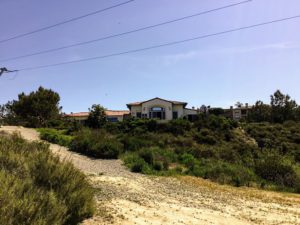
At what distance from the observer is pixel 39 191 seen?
534 cm

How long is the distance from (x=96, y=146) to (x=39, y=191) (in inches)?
654

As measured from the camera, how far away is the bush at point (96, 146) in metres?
21.4

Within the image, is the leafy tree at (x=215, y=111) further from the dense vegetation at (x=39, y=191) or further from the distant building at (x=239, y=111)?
the dense vegetation at (x=39, y=191)

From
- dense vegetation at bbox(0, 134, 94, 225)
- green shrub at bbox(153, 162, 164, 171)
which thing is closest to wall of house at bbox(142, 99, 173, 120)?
green shrub at bbox(153, 162, 164, 171)

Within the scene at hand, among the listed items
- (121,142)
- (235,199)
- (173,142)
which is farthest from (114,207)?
(173,142)

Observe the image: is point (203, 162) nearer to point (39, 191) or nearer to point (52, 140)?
point (52, 140)

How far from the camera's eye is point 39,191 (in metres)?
5.34

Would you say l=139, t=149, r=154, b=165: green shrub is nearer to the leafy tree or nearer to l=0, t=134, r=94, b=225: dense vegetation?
l=0, t=134, r=94, b=225: dense vegetation

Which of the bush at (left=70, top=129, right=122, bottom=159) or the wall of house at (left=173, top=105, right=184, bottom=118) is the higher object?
the wall of house at (left=173, top=105, right=184, bottom=118)

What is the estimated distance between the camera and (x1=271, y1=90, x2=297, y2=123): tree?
64312mm

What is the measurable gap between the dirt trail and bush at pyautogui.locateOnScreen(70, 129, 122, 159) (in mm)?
7928

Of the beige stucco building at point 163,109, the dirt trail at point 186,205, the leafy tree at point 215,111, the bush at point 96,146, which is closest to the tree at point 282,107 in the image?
Answer: the leafy tree at point 215,111

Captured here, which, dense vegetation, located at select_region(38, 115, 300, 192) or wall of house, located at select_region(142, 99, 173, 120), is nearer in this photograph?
dense vegetation, located at select_region(38, 115, 300, 192)

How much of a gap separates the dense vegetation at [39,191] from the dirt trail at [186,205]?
55 centimetres
